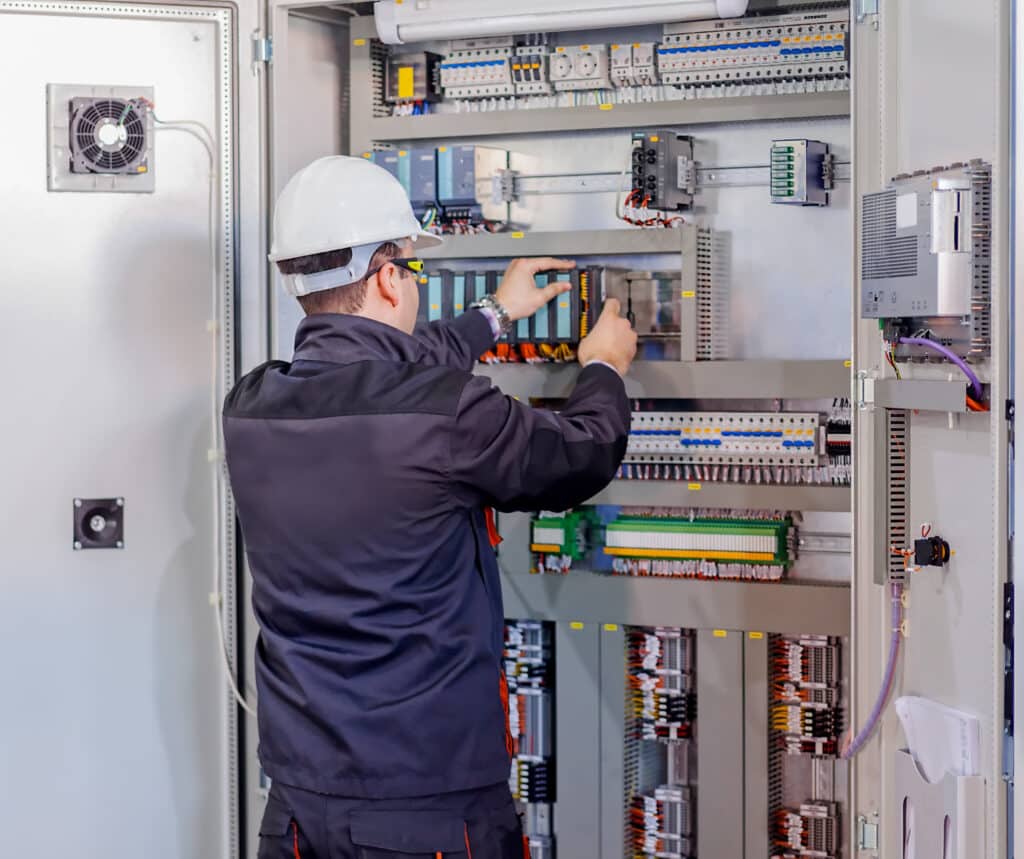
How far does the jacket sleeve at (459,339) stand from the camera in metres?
2.67

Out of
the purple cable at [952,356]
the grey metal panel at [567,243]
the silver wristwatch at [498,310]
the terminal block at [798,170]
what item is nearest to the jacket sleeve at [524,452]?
the purple cable at [952,356]

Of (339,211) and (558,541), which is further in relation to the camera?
(558,541)

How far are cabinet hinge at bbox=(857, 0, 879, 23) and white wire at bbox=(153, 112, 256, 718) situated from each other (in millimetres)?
1392

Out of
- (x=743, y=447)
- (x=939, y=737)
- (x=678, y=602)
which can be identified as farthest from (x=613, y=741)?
(x=939, y=737)

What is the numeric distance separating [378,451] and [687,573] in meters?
1.12

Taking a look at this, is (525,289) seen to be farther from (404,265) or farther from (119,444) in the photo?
(119,444)

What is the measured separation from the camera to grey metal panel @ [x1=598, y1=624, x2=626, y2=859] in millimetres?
2984

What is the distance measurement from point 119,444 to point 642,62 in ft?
4.60

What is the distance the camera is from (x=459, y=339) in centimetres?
273

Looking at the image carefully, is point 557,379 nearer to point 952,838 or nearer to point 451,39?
point 451,39

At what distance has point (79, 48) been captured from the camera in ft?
9.62

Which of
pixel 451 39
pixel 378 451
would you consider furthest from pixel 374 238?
pixel 451 39

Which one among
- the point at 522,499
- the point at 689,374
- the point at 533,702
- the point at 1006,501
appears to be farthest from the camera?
the point at 533,702

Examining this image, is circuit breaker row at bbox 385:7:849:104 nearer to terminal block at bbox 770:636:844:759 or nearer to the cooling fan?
the cooling fan
